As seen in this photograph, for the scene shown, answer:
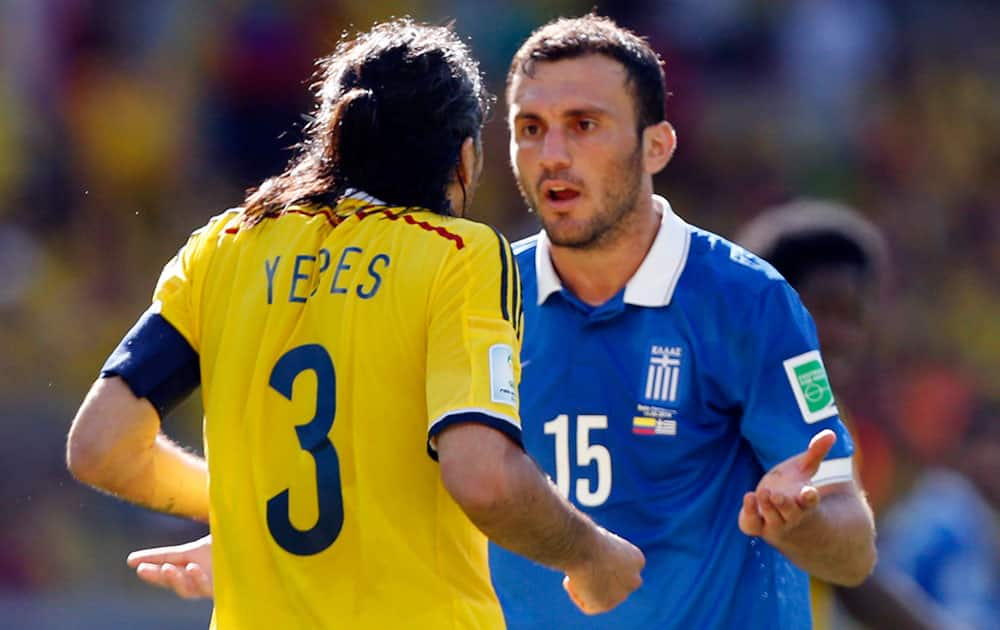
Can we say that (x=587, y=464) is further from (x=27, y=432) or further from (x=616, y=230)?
(x=27, y=432)

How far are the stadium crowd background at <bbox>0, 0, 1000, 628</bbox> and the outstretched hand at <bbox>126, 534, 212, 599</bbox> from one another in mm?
5707

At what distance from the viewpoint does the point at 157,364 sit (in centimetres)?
345

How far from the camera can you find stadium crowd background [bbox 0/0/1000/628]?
10000 millimetres

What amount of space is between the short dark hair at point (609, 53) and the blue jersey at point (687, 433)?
17.6 inches

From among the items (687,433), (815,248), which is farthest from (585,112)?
(815,248)

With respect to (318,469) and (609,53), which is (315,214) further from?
(609,53)

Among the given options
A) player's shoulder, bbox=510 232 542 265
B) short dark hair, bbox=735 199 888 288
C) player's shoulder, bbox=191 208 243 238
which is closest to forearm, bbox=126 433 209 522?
player's shoulder, bbox=191 208 243 238

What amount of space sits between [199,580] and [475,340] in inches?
33.7

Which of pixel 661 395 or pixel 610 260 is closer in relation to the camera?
pixel 661 395

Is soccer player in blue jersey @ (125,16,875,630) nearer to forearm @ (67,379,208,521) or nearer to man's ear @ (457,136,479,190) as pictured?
man's ear @ (457,136,479,190)

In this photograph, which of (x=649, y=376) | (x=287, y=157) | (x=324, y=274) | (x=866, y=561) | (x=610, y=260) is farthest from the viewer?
(x=287, y=157)

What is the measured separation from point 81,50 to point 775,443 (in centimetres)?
800

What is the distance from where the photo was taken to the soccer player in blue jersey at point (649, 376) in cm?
427

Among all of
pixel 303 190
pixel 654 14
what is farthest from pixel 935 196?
pixel 303 190
